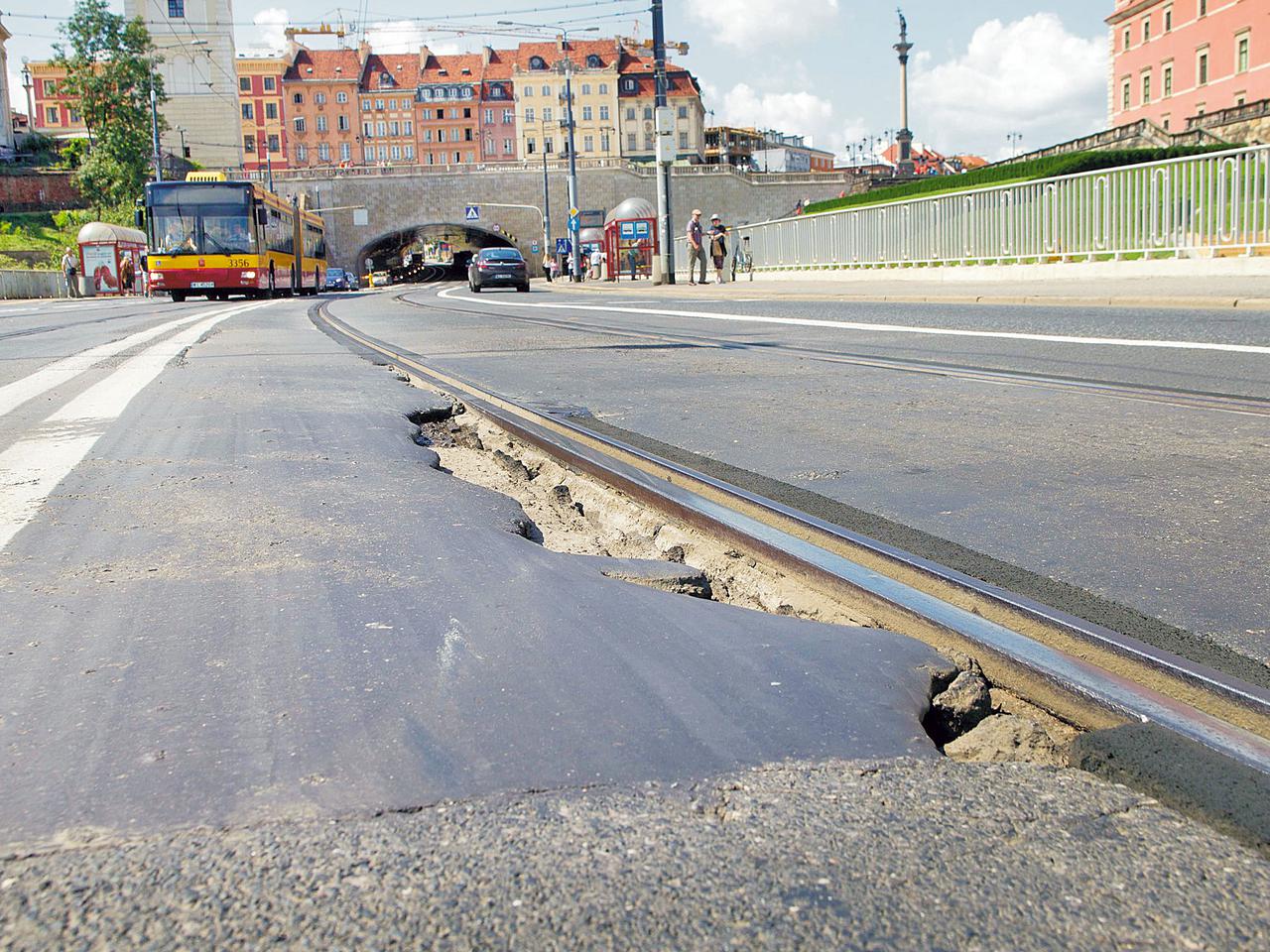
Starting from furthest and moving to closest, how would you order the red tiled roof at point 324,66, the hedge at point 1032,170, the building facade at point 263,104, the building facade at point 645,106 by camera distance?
the building facade at point 645,106 < the building facade at point 263,104 < the red tiled roof at point 324,66 < the hedge at point 1032,170

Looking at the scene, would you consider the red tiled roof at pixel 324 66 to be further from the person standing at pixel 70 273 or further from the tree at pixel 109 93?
the person standing at pixel 70 273


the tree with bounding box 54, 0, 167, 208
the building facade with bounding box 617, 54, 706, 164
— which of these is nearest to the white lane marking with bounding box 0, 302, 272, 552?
the tree with bounding box 54, 0, 167, 208

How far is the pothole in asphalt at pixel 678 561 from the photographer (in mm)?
2020

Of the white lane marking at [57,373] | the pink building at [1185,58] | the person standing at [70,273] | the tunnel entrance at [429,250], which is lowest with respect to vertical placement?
the white lane marking at [57,373]

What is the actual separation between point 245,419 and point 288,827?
4.58 metres

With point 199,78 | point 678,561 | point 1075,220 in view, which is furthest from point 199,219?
point 199,78

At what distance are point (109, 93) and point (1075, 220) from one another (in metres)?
73.0

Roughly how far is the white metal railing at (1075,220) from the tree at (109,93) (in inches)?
2370

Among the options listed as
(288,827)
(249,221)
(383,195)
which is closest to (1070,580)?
(288,827)

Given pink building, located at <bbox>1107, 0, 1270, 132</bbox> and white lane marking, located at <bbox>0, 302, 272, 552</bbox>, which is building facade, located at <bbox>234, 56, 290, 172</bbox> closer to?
pink building, located at <bbox>1107, 0, 1270, 132</bbox>

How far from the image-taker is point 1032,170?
139 ft

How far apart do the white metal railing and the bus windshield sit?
47.6 ft

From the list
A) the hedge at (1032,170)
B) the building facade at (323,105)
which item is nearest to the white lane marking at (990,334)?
the hedge at (1032,170)

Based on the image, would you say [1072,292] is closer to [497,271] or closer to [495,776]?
[495,776]
